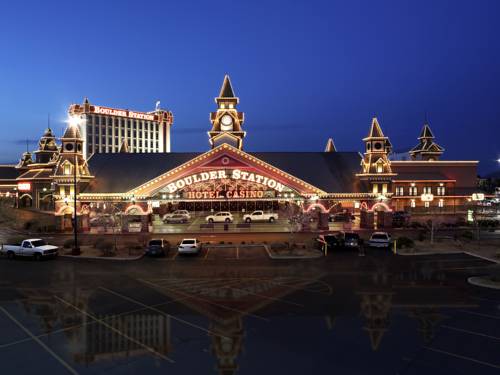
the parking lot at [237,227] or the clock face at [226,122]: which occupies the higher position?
the clock face at [226,122]

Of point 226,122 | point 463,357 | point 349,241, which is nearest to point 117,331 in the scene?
point 463,357

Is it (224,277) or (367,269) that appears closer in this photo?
(224,277)

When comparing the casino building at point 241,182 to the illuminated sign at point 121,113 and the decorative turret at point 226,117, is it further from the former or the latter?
the illuminated sign at point 121,113

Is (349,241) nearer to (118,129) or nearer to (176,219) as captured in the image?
(176,219)

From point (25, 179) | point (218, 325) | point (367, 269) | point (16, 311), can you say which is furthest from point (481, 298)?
point (25, 179)

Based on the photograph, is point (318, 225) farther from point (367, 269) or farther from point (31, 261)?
point (31, 261)

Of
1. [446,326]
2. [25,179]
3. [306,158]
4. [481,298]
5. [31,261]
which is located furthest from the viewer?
[25,179]

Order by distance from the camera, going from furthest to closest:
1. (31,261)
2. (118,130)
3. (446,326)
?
(118,130), (31,261), (446,326)

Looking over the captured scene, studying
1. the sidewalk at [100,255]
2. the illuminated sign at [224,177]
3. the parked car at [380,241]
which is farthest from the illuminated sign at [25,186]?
the parked car at [380,241]

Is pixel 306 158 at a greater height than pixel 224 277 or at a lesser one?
greater

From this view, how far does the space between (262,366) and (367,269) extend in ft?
53.6

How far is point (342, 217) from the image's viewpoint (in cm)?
5516

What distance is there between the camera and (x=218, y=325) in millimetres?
16750

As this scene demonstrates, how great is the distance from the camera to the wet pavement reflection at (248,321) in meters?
13.3
